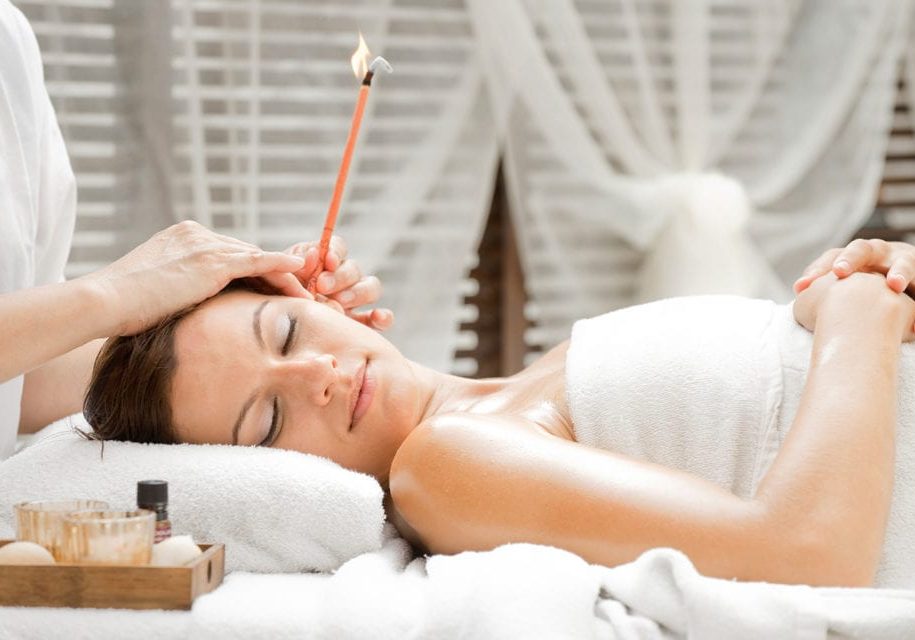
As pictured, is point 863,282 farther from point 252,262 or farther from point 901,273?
point 252,262

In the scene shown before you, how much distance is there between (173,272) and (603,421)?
22.9 inches

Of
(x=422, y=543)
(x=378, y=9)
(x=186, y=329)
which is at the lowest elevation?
(x=422, y=543)

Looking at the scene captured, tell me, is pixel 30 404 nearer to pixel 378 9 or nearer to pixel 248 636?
pixel 248 636

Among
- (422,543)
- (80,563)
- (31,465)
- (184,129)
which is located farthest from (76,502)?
(184,129)

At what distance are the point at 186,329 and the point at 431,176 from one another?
5.91 feet

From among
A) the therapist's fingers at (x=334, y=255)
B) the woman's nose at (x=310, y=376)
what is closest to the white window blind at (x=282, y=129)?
the therapist's fingers at (x=334, y=255)

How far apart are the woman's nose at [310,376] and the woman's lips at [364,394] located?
2.5 inches

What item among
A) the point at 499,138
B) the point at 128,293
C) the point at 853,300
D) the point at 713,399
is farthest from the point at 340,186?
the point at 499,138

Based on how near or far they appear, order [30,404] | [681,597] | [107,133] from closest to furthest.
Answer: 1. [681,597]
2. [30,404]
3. [107,133]

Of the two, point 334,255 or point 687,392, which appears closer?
point 687,392

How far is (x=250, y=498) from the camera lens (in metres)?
1.39

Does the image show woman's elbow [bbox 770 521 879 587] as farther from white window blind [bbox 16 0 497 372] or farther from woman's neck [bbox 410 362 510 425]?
white window blind [bbox 16 0 497 372]

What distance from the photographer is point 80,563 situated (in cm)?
120

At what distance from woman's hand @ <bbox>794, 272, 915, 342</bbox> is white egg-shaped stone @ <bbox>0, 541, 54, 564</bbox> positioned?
3.14 feet
